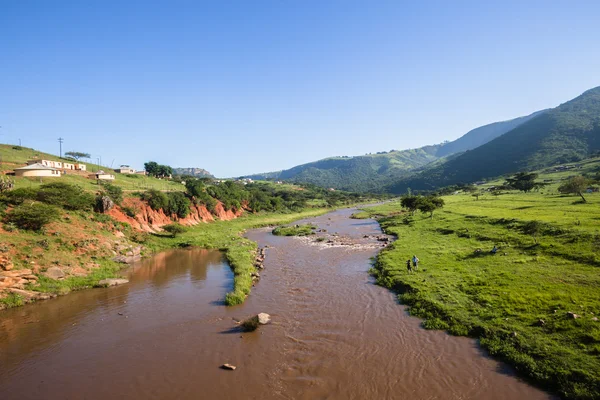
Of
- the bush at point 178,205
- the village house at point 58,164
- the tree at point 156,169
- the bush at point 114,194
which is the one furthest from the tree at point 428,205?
the tree at point 156,169

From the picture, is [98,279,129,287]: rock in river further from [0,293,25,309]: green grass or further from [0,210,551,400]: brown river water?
[0,293,25,309]: green grass

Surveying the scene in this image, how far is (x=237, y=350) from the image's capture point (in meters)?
17.4

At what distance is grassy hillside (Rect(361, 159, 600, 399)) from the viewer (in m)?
13.8

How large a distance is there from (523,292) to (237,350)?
64.2 feet

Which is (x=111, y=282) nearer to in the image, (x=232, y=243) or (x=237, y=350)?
(x=237, y=350)

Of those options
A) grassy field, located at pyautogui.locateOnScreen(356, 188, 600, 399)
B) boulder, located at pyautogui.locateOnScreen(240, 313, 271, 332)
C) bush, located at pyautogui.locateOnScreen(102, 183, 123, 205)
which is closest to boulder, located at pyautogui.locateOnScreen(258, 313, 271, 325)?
boulder, located at pyautogui.locateOnScreen(240, 313, 271, 332)

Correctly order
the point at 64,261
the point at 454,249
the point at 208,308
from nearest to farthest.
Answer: the point at 208,308
the point at 64,261
the point at 454,249

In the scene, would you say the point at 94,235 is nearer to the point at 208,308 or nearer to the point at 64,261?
the point at 64,261

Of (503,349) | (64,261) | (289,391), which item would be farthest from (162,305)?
(503,349)

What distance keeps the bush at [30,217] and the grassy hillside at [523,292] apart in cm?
3640

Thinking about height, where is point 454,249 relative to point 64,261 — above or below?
below

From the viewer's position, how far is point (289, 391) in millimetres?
13938

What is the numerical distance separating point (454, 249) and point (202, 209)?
5460 cm

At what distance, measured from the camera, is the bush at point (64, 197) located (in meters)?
37.5
